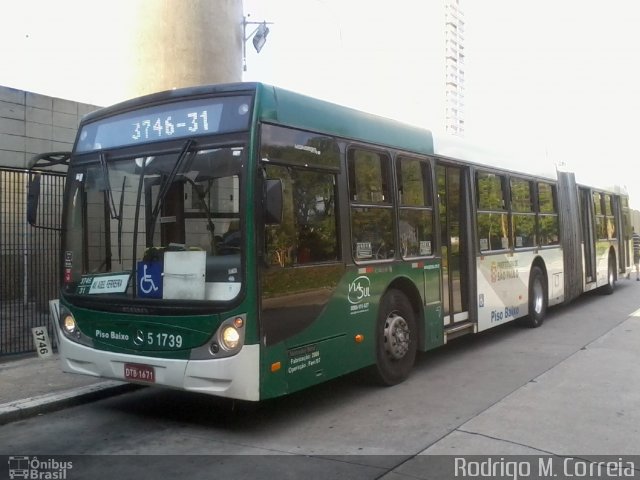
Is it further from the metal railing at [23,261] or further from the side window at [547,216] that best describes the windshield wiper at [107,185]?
the side window at [547,216]

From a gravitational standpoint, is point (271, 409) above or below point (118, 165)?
below

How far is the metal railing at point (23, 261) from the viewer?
323 inches

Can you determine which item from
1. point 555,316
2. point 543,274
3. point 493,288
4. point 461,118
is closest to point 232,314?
point 493,288

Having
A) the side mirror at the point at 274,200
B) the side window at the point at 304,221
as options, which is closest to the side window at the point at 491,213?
the side window at the point at 304,221

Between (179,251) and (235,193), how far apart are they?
28.8 inches

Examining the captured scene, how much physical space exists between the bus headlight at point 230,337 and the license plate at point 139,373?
78 centimetres

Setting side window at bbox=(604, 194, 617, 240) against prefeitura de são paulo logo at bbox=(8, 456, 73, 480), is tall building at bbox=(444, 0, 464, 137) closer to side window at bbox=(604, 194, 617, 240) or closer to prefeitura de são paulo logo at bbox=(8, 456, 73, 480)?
side window at bbox=(604, 194, 617, 240)

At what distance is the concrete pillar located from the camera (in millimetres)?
12836

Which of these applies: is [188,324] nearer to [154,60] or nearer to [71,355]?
[71,355]

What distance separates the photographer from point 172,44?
42.2 feet

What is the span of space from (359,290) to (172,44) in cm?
897

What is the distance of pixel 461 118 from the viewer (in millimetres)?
81250

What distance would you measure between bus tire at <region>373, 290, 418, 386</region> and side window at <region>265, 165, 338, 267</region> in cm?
117

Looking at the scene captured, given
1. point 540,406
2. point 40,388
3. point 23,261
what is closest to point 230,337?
point 40,388
